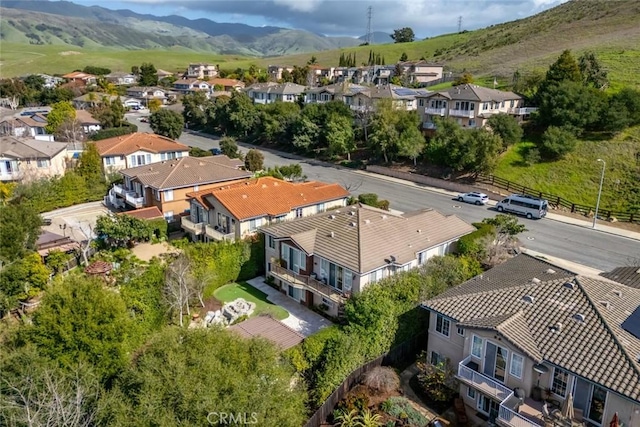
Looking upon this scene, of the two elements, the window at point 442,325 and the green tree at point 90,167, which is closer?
the window at point 442,325

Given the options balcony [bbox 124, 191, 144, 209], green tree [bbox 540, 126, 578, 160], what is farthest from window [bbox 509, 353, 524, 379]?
green tree [bbox 540, 126, 578, 160]

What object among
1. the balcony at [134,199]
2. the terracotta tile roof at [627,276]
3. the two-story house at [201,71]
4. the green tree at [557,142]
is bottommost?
the balcony at [134,199]

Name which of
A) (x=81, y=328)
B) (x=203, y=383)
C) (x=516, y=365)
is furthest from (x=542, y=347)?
(x=81, y=328)

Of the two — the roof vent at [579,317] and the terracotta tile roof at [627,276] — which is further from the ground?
the roof vent at [579,317]

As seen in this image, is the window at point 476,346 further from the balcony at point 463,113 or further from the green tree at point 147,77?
the green tree at point 147,77

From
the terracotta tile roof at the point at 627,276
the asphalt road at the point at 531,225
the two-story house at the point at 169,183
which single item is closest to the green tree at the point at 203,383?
the terracotta tile roof at the point at 627,276

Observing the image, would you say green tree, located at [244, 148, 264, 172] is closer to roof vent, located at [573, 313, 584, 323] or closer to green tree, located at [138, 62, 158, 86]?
roof vent, located at [573, 313, 584, 323]
